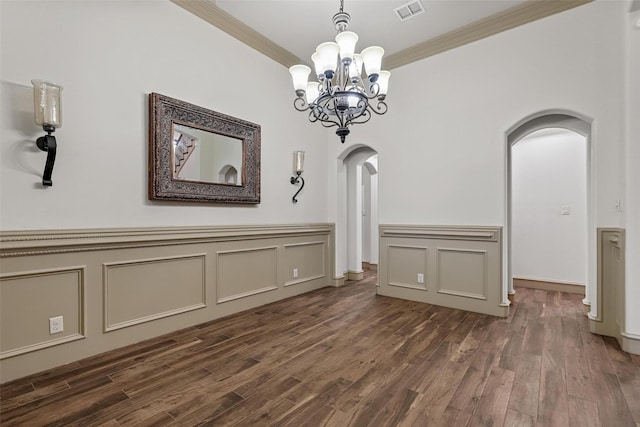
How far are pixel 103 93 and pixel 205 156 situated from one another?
0.99 m

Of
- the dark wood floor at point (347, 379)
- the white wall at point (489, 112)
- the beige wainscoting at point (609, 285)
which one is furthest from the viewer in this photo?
the white wall at point (489, 112)

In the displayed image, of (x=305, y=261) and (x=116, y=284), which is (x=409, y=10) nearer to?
(x=305, y=261)

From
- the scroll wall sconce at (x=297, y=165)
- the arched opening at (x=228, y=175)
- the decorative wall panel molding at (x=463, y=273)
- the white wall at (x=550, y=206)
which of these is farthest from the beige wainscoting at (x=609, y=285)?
the arched opening at (x=228, y=175)

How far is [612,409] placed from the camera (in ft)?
5.74

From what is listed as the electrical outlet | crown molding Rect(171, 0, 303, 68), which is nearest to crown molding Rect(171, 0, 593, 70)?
crown molding Rect(171, 0, 303, 68)

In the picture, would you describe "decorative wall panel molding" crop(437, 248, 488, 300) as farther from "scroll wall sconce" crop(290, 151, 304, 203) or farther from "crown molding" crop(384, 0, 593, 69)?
"crown molding" crop(384, 0, 593, 69)

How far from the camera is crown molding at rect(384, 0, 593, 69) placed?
123 inches

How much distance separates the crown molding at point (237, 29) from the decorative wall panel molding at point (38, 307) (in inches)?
106

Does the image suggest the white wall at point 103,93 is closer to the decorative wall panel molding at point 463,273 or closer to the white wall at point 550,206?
the decorative wall panel molding at point 463,273

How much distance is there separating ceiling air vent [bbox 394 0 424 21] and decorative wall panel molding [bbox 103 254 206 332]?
336 cm

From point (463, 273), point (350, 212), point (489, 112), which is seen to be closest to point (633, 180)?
point (489, 112)

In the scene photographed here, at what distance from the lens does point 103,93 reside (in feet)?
8.13

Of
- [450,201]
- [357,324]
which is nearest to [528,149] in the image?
[450,201]

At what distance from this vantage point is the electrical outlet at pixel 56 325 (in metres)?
2.18
